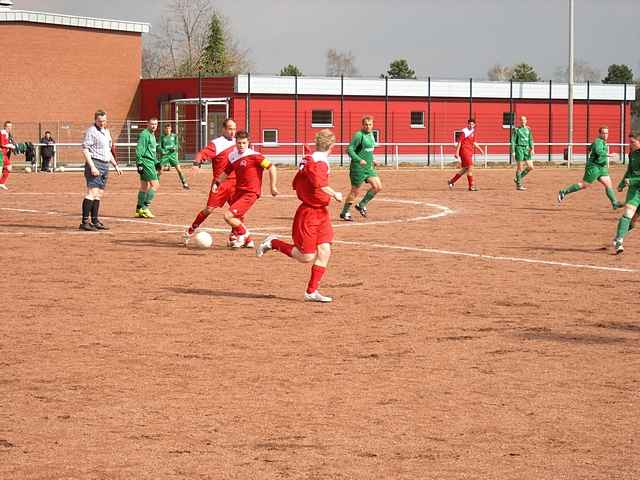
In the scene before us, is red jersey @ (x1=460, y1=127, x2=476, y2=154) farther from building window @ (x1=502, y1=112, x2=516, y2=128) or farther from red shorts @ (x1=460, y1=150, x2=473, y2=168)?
building window @ (x1=502, y1=112, x2=516, y2=128)

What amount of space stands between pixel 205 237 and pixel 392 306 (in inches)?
233

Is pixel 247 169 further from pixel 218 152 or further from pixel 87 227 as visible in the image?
pixel 87 227

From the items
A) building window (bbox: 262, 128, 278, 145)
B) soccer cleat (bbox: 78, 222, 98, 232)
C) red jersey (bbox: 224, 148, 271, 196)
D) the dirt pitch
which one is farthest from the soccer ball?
building window (bbox: 262, 128, 278, 145)

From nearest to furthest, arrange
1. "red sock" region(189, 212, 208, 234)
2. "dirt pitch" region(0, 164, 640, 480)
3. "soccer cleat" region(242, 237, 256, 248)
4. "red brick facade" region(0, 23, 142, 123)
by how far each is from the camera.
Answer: "dirt pitch" region(0, 164, 640, 480) → "red sock" region(189, 212, 208, 234) → "soccer cleat" region(242, 237, 256, 248) → "red brick facade" region(0, 23, 142, 123)

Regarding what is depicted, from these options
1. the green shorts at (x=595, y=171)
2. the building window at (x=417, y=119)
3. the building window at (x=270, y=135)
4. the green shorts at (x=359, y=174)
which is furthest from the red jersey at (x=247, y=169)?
the building window at (x=417, y=119)

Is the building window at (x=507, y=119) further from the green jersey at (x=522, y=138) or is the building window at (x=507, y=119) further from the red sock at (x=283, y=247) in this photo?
the red sock at (x=283, y=247)

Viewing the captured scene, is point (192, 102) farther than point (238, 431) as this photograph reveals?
Yes

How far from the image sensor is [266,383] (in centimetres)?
851

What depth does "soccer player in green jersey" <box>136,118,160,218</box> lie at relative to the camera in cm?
2242

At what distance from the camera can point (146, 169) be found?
22.4m

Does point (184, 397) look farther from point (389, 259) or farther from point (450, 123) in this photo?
point (450, 123)

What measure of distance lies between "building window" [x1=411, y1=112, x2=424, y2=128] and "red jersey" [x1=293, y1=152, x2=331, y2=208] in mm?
51339

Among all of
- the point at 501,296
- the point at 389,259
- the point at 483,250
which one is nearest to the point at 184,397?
the point at 501,296

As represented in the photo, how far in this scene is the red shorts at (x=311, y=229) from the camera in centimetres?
1245
